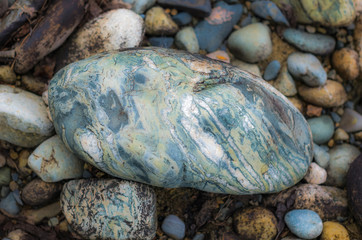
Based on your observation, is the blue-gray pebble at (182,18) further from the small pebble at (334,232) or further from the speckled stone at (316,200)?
the small pebble at (334,232)

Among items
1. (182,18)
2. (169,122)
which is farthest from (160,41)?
(169,122)

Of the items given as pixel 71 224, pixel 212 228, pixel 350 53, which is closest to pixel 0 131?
pixel 71 224

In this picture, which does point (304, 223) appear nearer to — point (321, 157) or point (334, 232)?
point (334, 232)

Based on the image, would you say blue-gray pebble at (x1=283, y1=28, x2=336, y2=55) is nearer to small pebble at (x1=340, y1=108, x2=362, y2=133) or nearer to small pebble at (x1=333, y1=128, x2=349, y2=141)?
small pebble at (x1=340, y1=108, x2=362, y2=133)

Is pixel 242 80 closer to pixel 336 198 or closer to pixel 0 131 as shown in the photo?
pixel 336 198

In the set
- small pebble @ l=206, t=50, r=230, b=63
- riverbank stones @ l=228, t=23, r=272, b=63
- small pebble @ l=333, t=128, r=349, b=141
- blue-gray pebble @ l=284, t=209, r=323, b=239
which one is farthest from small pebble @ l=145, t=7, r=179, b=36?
blue-gray pebble @ l=284, t=209, r=323, b=239

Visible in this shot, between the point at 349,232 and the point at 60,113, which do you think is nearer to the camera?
the point at 60,113
